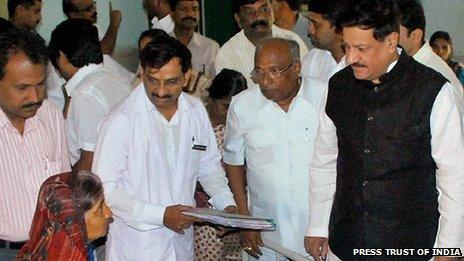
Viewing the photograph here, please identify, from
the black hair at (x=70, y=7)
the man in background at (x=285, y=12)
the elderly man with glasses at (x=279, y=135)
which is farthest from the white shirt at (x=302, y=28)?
the elderly man with glasses at (x=279, y=135)

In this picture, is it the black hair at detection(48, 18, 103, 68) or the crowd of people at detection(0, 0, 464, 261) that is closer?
the crowd of people at detection(0, 0, 464, 261)

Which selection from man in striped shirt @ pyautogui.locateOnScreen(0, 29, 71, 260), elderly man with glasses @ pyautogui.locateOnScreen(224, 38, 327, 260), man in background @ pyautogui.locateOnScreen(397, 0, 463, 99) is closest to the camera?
man in striped shirt @ pyautogui.locateOnScreen(0, 29, 71, 260)

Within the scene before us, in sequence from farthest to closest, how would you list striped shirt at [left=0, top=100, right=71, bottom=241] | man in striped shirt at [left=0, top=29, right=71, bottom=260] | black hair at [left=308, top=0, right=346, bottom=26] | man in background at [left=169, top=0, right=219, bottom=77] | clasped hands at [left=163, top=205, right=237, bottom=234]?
man in background at [left=169, top=0, right=219, bottom=77], black hair at [left=308, top=0, right=346, bottom=26], clasped hands at [left=163, top=205, right=237, bottom=234], striped shirt at [left=0, top=100, right=71, bottom=241], man in striped shirt at [left=0, top=29, right=71, bottom=260]

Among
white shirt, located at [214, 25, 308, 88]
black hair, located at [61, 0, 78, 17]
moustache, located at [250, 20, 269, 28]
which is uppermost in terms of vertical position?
black hair, located at [61, 0, 78, 17]

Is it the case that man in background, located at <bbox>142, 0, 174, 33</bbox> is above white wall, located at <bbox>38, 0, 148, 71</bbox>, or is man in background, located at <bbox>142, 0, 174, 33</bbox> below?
above

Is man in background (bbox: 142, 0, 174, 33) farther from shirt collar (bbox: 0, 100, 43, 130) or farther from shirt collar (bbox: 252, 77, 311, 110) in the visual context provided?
shirt collar (bbox: 0, 100, 43, 130)

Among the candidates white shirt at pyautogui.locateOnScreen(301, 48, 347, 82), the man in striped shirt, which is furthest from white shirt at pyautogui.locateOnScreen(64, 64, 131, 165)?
white shirt at pyautogui.locateOnScreen(301, 48, 347, 82)

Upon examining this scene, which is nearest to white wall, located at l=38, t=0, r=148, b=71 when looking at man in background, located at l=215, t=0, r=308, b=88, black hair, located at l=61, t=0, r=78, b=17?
black hair, located at l=61, t=0, r=78, b=17

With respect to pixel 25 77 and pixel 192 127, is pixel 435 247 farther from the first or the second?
pixel 25 77

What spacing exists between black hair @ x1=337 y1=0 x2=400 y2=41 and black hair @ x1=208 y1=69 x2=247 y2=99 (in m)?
1.74

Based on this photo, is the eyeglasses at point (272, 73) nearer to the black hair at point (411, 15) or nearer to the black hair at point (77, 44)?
the black hair at point (411, 15)

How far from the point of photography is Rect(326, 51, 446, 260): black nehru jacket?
3002 mm

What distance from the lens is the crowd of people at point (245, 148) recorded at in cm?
297

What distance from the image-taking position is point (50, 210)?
2.74 metres
